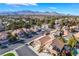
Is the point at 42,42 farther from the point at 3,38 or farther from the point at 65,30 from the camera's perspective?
the point at 3,38

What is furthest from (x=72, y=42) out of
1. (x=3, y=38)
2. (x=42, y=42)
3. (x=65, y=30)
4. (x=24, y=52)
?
(x=3, y=38)

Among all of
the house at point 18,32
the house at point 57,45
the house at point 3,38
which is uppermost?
the house at point 18,32

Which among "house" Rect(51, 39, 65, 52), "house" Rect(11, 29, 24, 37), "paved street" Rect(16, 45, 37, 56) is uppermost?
"house" Rect(11, 29, 24, 37)

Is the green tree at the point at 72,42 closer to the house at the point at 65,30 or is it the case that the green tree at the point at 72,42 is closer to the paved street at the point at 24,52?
the house at the point at 65,30

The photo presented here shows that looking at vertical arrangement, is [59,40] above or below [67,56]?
above

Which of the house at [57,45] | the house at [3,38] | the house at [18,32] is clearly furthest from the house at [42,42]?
the house at [3,38]

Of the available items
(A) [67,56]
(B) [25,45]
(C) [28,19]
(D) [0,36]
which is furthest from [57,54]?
(D) [0,36]

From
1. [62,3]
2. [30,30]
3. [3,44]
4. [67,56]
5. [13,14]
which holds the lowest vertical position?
[67,56]

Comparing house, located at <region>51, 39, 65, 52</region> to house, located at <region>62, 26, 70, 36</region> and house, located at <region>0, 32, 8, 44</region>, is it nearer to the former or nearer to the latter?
house, located at <region>62, 26, 70, 36</region>

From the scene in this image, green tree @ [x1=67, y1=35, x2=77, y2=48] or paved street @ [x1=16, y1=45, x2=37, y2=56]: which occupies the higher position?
A: green tree @ [x1=67, y1=35, x2=77, y2=48]

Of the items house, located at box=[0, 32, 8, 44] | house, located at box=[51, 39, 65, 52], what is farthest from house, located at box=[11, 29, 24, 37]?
house, located at box=[51, 39, 65, 52]

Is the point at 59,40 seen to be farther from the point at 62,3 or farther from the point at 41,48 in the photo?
the point at 62,3
